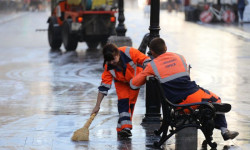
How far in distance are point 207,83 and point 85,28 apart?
9.16 meters

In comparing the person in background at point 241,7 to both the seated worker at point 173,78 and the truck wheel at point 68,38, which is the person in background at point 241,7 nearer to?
the truck wheel at point 68,38

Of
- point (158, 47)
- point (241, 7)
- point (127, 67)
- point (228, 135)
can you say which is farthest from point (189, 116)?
point (241, 7)

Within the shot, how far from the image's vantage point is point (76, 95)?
499 inches

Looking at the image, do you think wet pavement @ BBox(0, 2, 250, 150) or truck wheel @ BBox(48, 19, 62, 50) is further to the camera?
truck wheel @ BBox(48, 19, 62, 50)

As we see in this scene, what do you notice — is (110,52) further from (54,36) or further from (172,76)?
(54,36)

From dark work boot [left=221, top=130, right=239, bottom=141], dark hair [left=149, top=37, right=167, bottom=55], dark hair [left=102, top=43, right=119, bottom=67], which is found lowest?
dark work boot [left=221, top=130, right=239, bottom=141]

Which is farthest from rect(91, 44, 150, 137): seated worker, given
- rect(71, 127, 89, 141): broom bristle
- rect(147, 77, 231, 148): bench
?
rect(147, 77, 231, 148): bench

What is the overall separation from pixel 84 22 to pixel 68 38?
2.61 feet

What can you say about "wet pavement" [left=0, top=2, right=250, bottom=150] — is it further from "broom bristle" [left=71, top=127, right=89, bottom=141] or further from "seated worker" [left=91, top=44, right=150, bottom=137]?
"seated worker" [left=91, top=44, right=150, bottom=137]

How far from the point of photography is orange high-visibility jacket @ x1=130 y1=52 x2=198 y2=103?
26.2 ft

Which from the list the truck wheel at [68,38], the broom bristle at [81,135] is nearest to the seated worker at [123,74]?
the broom bristle at [81,135]

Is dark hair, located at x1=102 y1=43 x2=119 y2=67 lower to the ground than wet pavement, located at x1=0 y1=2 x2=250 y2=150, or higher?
higher

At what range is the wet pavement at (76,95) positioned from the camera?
8523mm

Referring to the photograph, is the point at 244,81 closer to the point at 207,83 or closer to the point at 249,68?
the point at 207,83
